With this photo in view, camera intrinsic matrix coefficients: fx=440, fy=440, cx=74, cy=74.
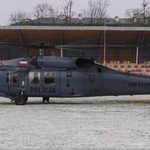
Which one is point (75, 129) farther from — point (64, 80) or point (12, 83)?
point (12, 83)

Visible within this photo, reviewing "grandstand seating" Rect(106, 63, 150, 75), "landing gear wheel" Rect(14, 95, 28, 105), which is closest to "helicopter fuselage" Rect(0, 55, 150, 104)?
"landing gear wheel" Rect(14, 95, 28, 105)

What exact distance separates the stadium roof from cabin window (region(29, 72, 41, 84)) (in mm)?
13692

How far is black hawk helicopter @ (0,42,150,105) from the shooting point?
62.6ft

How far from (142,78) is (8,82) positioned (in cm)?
585

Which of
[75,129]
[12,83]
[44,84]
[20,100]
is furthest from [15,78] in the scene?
[75,129]

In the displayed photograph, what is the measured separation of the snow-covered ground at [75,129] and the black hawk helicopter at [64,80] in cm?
291

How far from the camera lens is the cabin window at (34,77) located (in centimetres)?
1914

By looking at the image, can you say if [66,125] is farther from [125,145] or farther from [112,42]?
[112,42]

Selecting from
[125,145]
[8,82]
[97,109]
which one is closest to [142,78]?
[97,109]

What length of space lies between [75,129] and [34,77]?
26.1ft

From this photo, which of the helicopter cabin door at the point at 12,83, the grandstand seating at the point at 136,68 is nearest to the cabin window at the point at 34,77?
the helicopter cabin door at the point at 12,83

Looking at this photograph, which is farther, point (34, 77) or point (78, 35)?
point (78, 35)

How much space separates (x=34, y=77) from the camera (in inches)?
755

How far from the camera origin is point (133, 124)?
1248 cm
